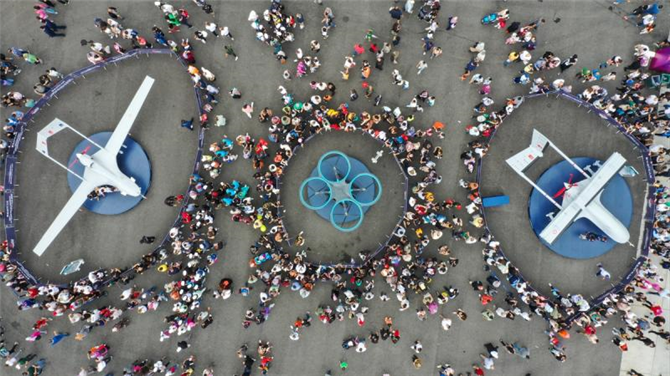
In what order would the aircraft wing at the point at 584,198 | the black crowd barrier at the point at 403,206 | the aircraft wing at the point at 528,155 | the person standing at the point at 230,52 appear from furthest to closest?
the black crowd barrier at the point at 403,206 → the person standing at the point at 230,52 → the aircraft wing at the point at 528,155 → the aircraft wing at the point at 584,198

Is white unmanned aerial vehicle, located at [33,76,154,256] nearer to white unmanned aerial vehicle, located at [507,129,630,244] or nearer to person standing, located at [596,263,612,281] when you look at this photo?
white unmanned aerial vehicle, located at [507,129,630,244]

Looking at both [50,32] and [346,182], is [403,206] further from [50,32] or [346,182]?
[50,32]

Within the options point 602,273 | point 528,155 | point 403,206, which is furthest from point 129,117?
point 602,273

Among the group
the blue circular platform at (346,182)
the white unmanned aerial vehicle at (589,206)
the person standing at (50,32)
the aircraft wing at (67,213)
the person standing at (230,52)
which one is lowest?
the aircraft wing at (67,213)

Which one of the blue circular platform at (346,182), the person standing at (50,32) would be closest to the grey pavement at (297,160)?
the person standing at (50,32)

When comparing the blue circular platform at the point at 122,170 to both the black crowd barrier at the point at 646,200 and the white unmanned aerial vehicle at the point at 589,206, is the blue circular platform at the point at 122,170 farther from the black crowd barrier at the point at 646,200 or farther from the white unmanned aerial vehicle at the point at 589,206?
the white unmanned aerial vehicle at the point at 589,206

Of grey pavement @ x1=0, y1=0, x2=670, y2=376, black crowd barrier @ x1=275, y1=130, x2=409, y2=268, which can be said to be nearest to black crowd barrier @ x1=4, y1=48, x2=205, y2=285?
grey pavement @ x1=0, y1=0, x2=670, y2=376
